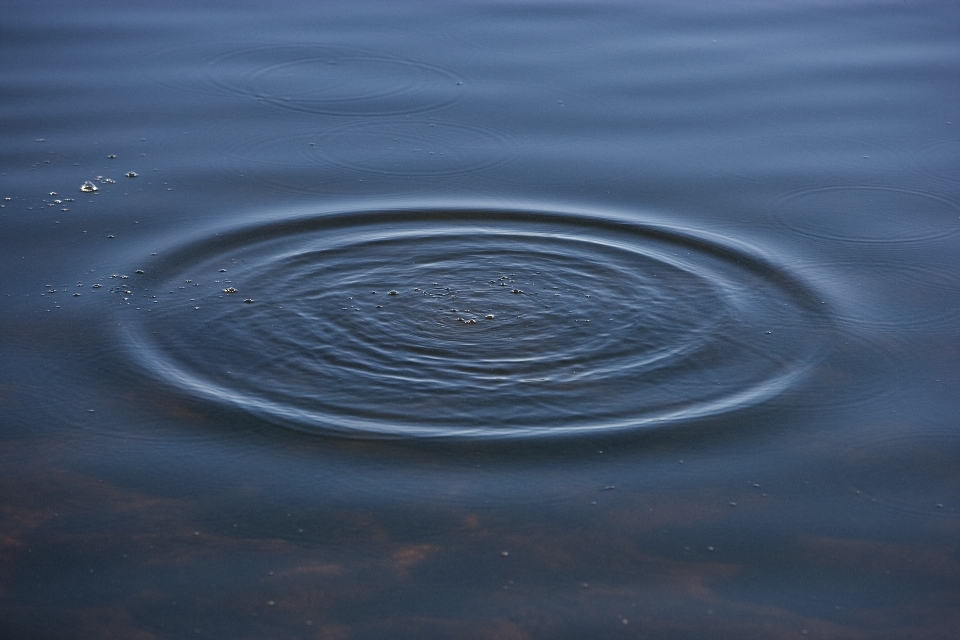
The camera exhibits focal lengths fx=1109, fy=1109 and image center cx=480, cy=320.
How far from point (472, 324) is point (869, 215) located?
1.55 metres

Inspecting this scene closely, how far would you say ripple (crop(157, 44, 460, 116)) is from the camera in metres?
4.62

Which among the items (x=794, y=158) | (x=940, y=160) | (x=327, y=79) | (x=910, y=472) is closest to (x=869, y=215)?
(x=794, y=158)

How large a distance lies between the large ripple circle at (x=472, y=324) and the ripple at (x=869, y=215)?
392mm

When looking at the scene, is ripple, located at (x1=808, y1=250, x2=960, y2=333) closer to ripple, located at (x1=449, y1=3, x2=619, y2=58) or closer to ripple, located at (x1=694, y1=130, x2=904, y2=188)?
ripple, located at (x1=694, y1=130, x2=904, y2=188)

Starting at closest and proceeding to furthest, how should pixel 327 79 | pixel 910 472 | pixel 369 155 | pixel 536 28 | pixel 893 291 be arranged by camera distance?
pixel 910 472 < pixel 893 291 < pixel 369 155 < pixel 327 79 < pixel 536 28

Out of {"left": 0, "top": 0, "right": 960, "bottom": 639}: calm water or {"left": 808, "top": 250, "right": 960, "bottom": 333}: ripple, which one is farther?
{"left": 808, "top": 250, "right": 960, "bottom": 333}: ripple

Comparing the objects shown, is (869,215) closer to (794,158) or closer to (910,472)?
(794,158)

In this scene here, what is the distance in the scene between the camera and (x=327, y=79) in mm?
4902

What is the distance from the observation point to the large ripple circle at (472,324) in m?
2.59

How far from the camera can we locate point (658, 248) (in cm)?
346

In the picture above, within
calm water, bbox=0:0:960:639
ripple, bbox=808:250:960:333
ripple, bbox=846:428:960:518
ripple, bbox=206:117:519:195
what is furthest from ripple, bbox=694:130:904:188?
ripple, bbox=846:428:960:518

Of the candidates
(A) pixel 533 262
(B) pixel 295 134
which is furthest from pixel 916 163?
(B) pixel 295 134

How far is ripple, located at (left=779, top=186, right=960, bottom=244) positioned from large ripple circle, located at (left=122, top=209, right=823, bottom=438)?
392 mm

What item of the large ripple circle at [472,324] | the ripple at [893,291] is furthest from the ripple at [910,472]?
the ripple at [893,291]
